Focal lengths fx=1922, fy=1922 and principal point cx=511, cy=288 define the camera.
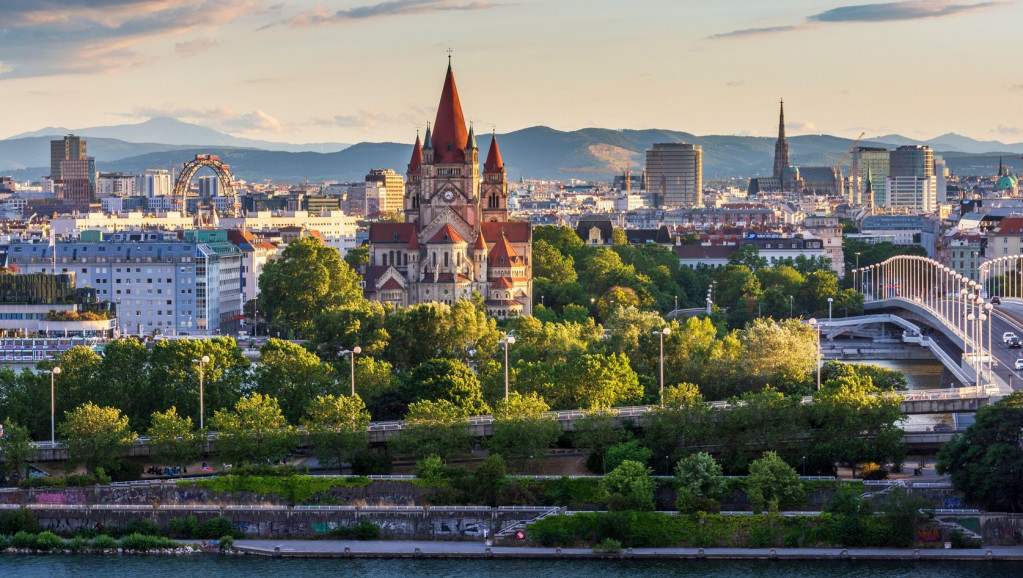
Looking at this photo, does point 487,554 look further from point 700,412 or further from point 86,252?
point 86,252

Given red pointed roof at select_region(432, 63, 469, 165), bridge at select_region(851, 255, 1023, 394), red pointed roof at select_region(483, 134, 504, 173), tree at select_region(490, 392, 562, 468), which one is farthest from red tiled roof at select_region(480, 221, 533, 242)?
tree at select_region(490, 392, 562, 468)

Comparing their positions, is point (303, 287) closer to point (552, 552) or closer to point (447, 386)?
point (447, 386)

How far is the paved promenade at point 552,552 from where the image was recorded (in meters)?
55.0

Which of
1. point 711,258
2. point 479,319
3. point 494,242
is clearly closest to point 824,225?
point 711,258

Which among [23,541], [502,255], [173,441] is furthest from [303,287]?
[23,541]

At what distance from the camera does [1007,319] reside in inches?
4028

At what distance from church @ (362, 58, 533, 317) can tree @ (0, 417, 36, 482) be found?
5224 centimetres

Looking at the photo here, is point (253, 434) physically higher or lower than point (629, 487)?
higher

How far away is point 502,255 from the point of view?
386 feet

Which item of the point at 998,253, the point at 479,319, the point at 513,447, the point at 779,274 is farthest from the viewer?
the point at 998,253

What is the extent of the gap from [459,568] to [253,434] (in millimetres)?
11576

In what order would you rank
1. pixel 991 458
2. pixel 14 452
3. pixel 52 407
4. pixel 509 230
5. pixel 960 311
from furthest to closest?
pixel 509 230, pixel 960 311, pixel 52 407, pixel 14 452, pixel 991 458

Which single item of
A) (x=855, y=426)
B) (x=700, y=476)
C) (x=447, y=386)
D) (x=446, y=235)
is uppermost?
(x=446, y=235)

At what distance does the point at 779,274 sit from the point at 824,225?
54.0 m
